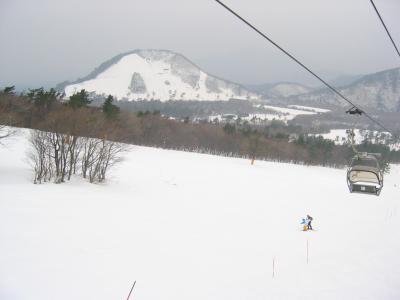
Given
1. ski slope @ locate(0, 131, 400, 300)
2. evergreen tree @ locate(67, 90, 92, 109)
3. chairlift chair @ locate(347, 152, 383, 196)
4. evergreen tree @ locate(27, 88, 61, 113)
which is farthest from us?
evergreen tree @ locate(27, 88, 61, 113)

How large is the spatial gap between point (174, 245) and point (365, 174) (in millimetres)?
10277

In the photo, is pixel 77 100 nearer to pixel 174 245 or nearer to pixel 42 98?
pixel 42 98

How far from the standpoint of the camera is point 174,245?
19281mm

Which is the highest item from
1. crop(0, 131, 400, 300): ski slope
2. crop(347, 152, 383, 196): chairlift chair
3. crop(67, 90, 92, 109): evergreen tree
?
crop(67, 90, 92, 109): evergreen tree

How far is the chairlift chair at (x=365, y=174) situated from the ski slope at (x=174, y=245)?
419 centimetres

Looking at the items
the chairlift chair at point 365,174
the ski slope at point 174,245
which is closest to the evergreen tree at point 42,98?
the ski slope at point 174,245

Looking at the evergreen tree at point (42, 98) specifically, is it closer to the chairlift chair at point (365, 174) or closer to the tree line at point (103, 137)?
the tree line at point (103, 137)

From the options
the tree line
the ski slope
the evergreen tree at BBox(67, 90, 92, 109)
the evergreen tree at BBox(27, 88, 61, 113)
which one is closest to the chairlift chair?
the ski slope

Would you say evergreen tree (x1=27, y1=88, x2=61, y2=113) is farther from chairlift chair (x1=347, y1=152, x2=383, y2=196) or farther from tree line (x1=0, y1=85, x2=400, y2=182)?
chairlift chair (x1=347, y1=152, x2=383, y2=196)

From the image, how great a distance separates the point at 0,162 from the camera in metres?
34.4

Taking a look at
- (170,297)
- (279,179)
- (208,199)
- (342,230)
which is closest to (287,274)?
(170,297)

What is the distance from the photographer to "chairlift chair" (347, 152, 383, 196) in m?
16.8

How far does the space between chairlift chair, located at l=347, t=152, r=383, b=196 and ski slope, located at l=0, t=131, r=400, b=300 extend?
4.19 meters

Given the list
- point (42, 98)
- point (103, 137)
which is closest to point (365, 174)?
point (103, 137)
